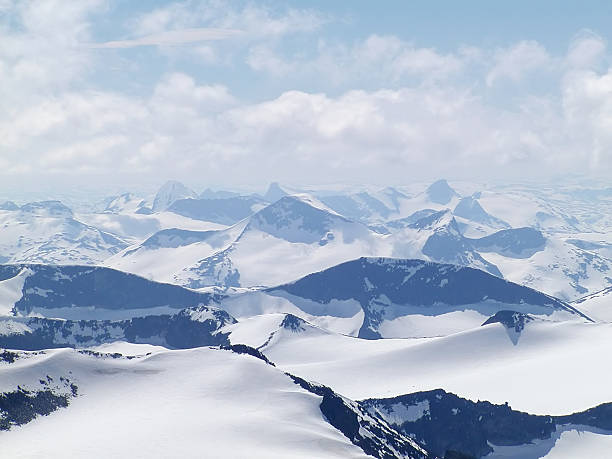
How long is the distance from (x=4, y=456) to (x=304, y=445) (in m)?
76.5

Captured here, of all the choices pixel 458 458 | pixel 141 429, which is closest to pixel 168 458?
pixel 141 429

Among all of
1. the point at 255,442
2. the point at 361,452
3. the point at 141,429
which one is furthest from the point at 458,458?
the point at 141,429

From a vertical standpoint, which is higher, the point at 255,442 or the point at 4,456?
the point at 255,442

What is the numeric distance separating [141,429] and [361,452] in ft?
202

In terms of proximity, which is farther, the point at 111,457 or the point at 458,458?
the point at 458,458

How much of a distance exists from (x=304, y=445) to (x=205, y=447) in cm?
2746

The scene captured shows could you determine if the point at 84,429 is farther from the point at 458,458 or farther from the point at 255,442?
the point at 458,458

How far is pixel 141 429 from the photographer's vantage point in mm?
195750

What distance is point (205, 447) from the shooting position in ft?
600

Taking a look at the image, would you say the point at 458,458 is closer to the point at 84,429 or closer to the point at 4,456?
the point at 84,429

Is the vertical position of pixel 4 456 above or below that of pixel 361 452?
below

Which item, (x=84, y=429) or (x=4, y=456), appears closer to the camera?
(x=4, y=456)

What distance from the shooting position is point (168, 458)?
17488 centimetres

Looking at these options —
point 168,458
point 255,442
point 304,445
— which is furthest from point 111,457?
point 304,445
